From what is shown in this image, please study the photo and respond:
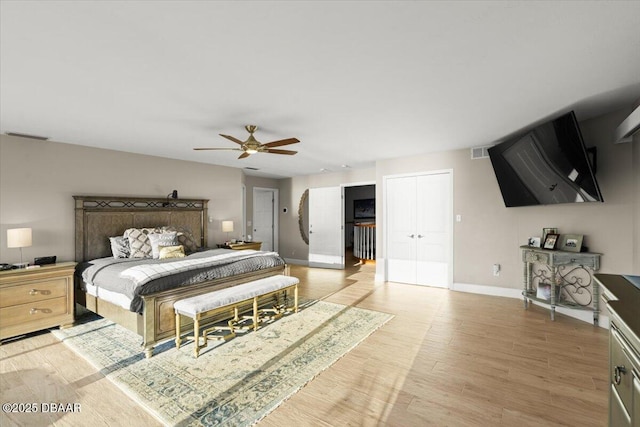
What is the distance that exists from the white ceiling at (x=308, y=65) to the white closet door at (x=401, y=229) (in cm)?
201

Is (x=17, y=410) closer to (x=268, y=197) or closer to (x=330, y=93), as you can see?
(x=330, y=93)

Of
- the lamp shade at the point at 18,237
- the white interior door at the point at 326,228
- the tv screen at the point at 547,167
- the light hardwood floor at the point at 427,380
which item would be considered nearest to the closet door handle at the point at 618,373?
the light hardwood floor at the point at 427,380

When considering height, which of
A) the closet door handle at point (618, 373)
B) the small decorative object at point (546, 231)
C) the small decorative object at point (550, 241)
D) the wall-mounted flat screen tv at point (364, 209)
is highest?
the wall-mounted flat screen tv at point (364, 209)

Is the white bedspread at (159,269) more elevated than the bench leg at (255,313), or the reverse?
the white bedspread at (159,269)

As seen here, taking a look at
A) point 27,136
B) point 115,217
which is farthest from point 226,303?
point 27,136

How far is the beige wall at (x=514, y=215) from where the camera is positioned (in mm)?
3312

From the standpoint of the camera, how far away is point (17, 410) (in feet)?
6.76

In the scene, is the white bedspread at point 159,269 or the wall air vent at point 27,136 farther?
the wall air vent at point 27,136

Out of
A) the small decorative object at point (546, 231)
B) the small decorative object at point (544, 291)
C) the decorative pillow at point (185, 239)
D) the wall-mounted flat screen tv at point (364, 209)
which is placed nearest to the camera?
the small decorative object at point (544, 291)

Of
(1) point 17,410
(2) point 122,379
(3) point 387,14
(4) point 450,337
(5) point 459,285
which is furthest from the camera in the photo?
(5) point 459,285

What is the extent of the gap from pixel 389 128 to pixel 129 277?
3.48m

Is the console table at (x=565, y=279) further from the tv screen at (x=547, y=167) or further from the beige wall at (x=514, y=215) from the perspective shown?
the tv screen at (x=547, y=167)

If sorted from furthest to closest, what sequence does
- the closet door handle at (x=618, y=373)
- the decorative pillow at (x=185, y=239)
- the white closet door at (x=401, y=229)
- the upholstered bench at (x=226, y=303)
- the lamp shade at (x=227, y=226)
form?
1. the lamp shade at (x=227, y=226)
2. the white closet door at (x=401, y=229)
3. the decorative pillow at (x=185, y=239)
4. the upholstered bench at (x=226, y=303)
5. the closet door handle at (x=618, y=373)

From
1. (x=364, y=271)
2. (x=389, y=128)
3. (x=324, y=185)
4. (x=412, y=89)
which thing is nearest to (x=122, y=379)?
(x=412, y=89)
